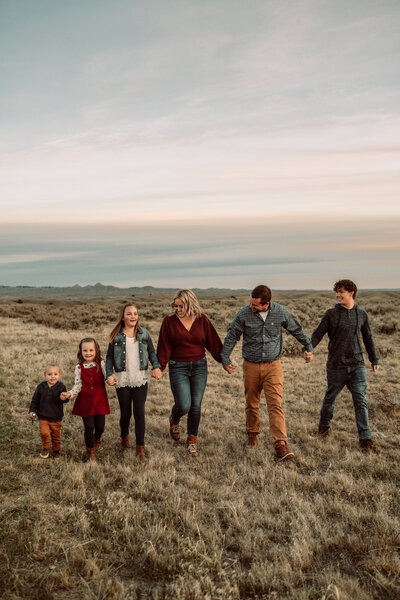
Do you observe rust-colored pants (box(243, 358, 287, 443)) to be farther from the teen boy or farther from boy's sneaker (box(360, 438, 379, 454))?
boy's sneaker (box(360, 438, 379, 454))

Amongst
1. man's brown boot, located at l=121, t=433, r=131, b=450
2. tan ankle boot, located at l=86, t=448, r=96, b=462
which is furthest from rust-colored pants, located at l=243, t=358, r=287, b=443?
tan ankle boot, located at l=86, t=448, r=96, b=462

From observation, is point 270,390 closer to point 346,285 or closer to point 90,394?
point 346,285

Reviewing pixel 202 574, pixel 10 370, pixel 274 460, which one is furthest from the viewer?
pixel 10 370

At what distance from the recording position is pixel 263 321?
5.95 m

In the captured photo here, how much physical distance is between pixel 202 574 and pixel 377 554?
1.48m

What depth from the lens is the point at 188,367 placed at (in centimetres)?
597

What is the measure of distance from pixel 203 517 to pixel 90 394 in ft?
7.38

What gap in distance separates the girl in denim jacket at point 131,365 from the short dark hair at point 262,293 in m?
1.60

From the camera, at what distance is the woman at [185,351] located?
19.4ft

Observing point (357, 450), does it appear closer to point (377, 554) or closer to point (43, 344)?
point (377, 554)

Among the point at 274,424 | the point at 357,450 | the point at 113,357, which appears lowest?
the point at 357,450

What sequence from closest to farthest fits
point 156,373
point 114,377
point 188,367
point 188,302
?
point 114,377 < point 156,373 < point 188,302 < point 188,367

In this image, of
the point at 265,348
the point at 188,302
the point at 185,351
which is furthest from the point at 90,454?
the point at 265,348

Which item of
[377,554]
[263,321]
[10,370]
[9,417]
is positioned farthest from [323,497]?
[10,370]
